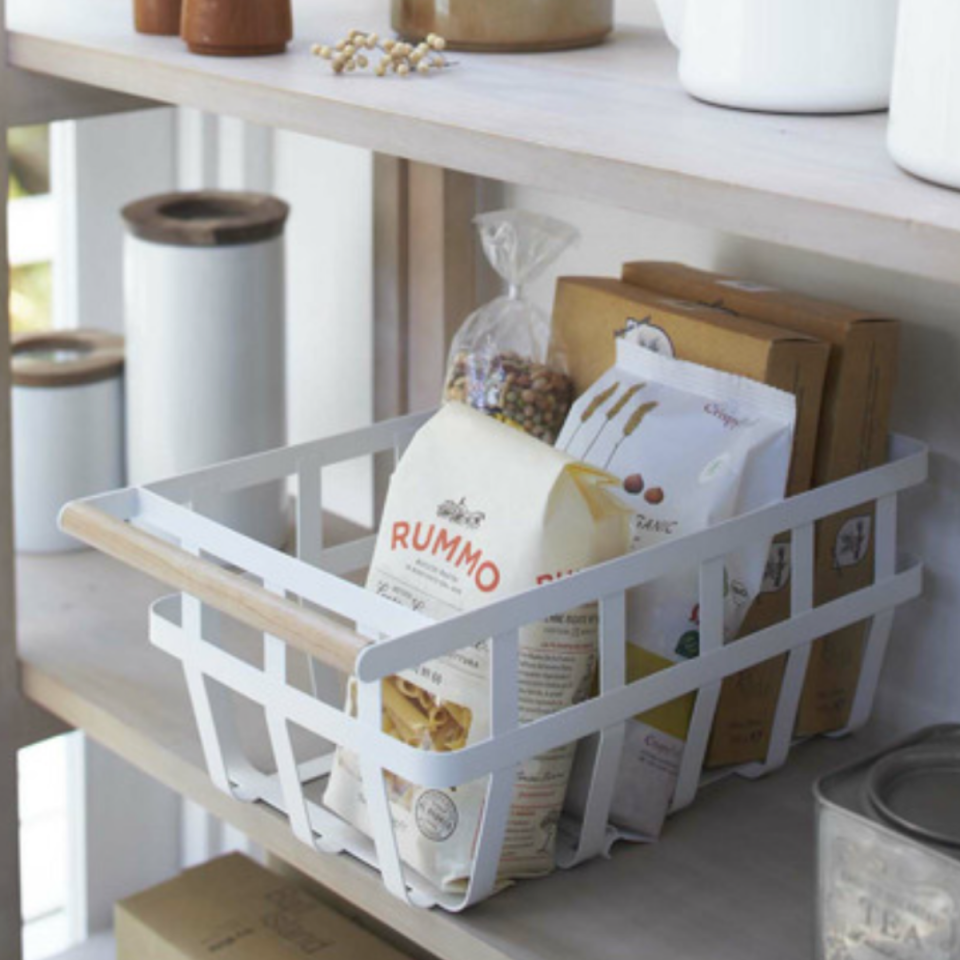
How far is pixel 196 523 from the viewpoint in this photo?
39.9 inches

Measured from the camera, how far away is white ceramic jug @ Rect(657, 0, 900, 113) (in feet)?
2.76

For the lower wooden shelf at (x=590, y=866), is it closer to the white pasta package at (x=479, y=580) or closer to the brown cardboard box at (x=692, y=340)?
the white pasta package at (x=479, y=580)

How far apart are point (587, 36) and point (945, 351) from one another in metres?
0.28

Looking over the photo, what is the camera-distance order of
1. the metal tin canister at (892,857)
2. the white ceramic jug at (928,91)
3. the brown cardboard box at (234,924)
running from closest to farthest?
the white ceramic jug at (928,91)
the metal tin canister at (892,857)
the brown cardboard box at (234,924)

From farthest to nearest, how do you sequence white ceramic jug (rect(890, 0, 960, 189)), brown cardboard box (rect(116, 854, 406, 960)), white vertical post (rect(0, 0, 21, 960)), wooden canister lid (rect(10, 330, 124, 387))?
wooden canister lid (rect(10, 330, 124, 387)) → brown cardboard box (rect(116, 854, 406, 960)) → white vertical post (rect(0, 0, 21, 960)) → white ceramic jug (rect(890, 0, 960, 189))

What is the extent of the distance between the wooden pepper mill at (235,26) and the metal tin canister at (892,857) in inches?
19.4

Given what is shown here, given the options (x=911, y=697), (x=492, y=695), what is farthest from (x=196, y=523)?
(x=911, y=697)

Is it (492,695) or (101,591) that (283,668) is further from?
(101,591)

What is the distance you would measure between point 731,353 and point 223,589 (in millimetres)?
320

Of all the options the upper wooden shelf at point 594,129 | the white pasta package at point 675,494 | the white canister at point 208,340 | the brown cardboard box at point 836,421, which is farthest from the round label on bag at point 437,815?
the white canister at point 208,340

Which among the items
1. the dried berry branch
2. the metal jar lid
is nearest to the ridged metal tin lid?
the metal jar lid

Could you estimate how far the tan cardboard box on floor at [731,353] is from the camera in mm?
1047

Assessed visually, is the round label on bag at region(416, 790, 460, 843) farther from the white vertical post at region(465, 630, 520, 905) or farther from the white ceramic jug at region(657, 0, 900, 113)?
the white ceramic jug at region(657, 0, 900, 113)

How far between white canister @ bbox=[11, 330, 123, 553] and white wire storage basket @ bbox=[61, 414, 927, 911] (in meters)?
0.37
